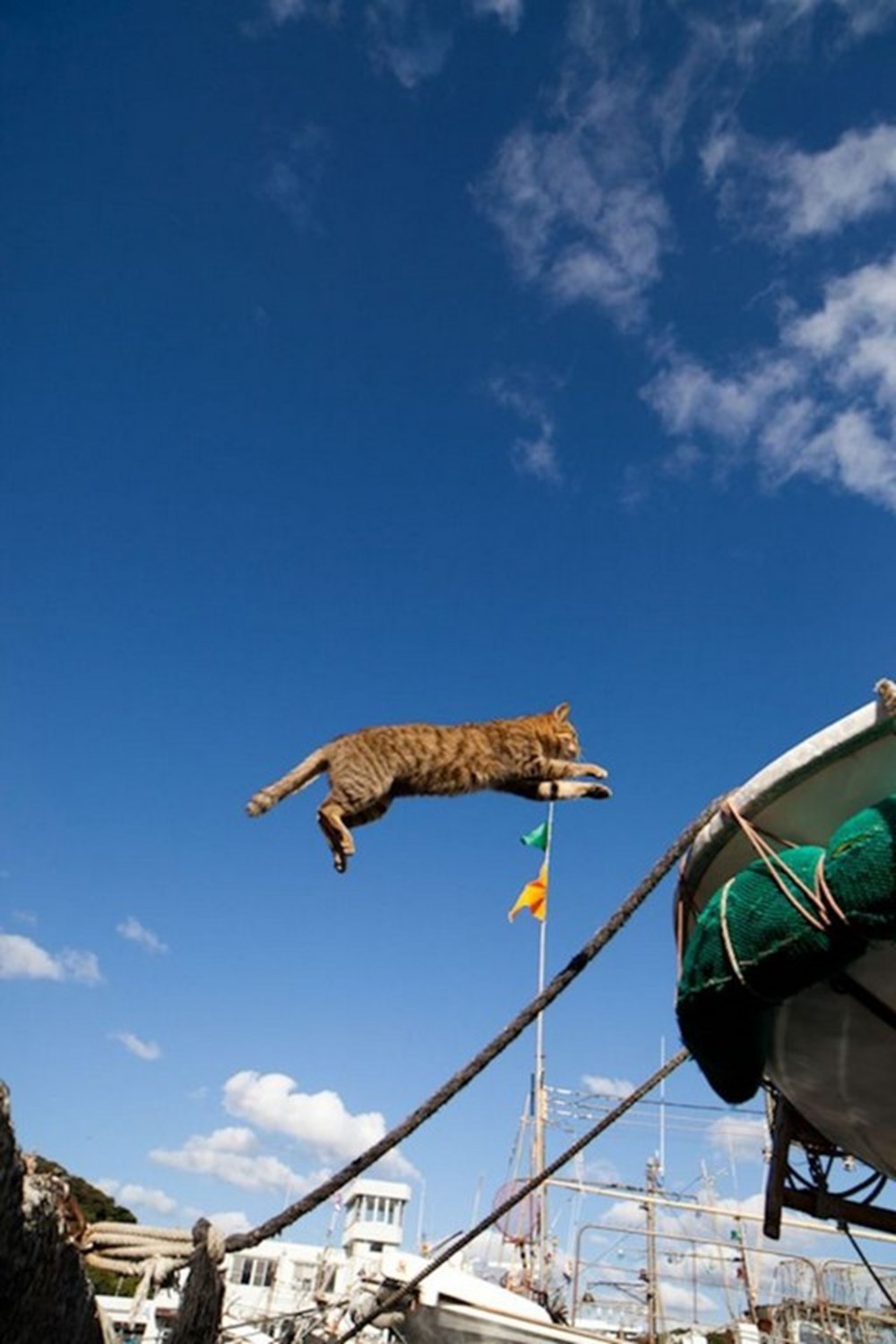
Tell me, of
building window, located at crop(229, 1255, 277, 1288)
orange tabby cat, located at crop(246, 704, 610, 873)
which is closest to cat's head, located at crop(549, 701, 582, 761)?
orange tabby cat, located at crop(246, 704, 610, 873)

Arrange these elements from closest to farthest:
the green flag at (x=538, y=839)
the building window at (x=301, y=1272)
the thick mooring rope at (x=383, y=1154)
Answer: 1. the thick mooring rope at (x=383, y=1154)
2. the green flag at (x=538, y=839)
3. the building window at (x=301, y=1272)

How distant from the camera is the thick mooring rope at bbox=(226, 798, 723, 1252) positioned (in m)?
3.68

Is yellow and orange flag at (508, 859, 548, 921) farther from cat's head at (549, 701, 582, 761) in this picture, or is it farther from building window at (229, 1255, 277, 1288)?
building window at (229, 1255, 277, 1288)

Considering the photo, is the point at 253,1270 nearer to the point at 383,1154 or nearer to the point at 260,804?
the point at 260,804

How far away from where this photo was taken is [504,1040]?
3961mm

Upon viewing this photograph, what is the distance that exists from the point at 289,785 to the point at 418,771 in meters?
0.94

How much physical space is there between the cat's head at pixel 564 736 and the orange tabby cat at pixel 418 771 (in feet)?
0.50

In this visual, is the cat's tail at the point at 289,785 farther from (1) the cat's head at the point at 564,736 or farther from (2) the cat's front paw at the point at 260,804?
(1) the cat's head at the point at 564,736

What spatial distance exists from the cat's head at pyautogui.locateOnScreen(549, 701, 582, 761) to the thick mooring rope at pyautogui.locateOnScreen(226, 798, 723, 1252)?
10.6 feet

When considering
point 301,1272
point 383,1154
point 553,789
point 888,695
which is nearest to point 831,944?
point 888,695

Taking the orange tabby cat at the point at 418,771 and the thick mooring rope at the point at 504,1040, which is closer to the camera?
the thick mooring rope at the point at 504,1040

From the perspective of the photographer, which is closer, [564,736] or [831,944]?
[831,944]

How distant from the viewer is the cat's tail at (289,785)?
20.0ft

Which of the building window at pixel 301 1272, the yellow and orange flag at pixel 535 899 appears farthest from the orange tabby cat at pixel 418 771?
the building window at pixel 301 1272
